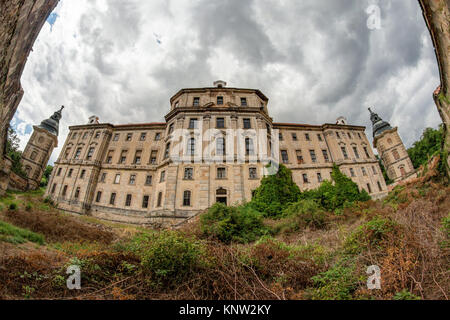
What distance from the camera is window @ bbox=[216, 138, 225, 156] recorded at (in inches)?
957

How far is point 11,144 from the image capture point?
1496 inches

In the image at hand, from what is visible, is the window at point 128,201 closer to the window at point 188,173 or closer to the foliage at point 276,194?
the window at point 188,173

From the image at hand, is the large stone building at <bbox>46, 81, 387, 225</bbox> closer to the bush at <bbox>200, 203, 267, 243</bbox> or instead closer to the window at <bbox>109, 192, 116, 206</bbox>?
the window at <bbox>109, 192, 116, 206</bbox>

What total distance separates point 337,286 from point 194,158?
2073 centimetres

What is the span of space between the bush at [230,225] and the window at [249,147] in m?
11.5

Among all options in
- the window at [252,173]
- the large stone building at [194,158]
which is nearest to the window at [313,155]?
the large stone building at [194,158]

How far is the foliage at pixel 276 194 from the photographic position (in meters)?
18.1

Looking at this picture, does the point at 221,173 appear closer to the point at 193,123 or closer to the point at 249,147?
the point at 249,147

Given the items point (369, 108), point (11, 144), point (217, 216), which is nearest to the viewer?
point (217, 216)

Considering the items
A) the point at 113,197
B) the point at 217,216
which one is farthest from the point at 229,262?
the point at 113,197

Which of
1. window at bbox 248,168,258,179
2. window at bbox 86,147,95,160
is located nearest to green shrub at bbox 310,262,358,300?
window at bbox 248,168,258,179
